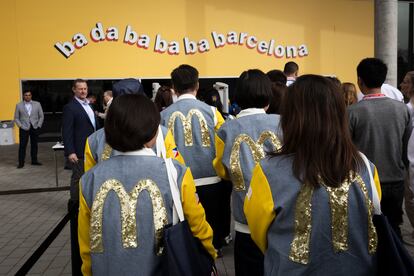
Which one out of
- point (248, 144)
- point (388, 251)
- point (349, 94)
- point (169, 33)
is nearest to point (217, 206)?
point (248, 144)

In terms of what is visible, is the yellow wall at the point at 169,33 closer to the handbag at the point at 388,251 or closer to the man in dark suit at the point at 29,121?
the man in dark suit at the point at 29,121

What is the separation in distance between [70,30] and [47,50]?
89 cm

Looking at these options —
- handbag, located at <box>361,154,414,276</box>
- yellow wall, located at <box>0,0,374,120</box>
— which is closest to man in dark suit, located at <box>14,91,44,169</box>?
yellow wall, located at <box>0,0,374,120</box>

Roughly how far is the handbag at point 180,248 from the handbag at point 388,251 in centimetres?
75

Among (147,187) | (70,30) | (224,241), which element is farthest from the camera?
(70,30)

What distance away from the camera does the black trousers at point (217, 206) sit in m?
3.90

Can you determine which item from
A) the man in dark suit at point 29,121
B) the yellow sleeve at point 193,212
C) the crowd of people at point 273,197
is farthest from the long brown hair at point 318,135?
the man in dark suit at point 29,121

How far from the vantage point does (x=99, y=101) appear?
14.1m

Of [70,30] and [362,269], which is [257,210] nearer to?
[362,269]

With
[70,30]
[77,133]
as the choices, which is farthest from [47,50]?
[77,133]

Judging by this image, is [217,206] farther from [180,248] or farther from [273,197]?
[273,197]

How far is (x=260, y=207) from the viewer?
1854mm

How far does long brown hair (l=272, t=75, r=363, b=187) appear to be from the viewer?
177 cm

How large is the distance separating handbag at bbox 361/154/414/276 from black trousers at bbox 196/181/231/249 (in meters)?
2.16
